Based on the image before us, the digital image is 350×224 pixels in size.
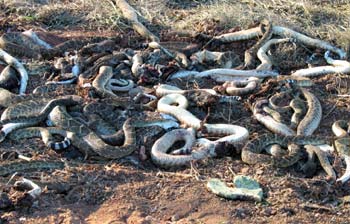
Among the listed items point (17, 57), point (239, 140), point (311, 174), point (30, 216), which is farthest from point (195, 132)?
point (17, 57)

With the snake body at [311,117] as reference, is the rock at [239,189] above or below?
above

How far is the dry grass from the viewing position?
11.8m

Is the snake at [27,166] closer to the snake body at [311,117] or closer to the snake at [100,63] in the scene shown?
the snake at [100,63]

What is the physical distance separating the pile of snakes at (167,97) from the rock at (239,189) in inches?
23.3

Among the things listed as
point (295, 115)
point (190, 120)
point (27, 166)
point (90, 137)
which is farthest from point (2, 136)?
point (295, 115)

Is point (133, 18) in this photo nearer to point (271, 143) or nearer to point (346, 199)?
point (271, 143)

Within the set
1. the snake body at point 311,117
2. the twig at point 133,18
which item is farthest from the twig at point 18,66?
the snake body at point 311,117

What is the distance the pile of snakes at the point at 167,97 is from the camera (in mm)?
7930

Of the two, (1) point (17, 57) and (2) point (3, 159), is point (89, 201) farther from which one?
(1) point (17, 57)

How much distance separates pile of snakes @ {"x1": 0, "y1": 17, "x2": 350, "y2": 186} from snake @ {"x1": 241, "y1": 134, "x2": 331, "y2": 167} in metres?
0.01

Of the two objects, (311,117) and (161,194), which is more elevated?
(161,194)

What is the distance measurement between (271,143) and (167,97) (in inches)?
65.2

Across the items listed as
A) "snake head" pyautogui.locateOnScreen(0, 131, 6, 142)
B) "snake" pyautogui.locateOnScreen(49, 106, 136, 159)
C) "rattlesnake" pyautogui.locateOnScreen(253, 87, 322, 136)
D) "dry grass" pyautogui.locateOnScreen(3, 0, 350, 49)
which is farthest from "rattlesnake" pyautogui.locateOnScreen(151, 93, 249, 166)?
"dry grass" pyautogui.locateOnScreen(3, 0, 350, 49)

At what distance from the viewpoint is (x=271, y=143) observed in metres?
8.09
